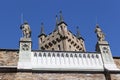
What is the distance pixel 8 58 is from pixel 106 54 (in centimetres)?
477

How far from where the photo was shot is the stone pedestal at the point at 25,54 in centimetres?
1275

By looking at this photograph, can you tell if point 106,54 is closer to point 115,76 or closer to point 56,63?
point 115,76

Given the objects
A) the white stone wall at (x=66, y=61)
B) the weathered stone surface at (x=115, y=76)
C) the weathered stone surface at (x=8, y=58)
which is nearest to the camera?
Result: the weathered stone surface at (x=115, y=76)

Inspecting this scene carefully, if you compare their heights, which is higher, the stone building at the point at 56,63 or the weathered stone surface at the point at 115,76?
the stone building at the point at 56,63

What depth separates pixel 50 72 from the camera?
12.9 meters

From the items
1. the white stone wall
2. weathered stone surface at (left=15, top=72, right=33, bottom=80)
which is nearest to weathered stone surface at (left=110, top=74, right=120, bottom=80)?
the white stone wall

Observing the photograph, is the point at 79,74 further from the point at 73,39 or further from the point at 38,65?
the point at 73,39

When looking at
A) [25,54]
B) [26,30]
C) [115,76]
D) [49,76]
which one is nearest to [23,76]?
[49,76]

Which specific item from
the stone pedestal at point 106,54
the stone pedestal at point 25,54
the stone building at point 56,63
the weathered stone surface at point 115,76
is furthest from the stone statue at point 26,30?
the weathered stone surface at point 115,76

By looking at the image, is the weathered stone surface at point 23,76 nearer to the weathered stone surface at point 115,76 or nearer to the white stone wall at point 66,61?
the white stone wall at point 66,61

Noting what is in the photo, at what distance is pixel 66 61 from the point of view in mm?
13570

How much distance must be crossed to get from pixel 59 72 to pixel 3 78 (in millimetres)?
2525

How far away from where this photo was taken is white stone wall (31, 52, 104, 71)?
1314 cm

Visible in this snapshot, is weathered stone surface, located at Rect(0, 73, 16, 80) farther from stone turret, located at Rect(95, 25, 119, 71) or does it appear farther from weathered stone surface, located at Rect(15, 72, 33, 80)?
stone turret, located at Rect(95, 25, 119, 71)
